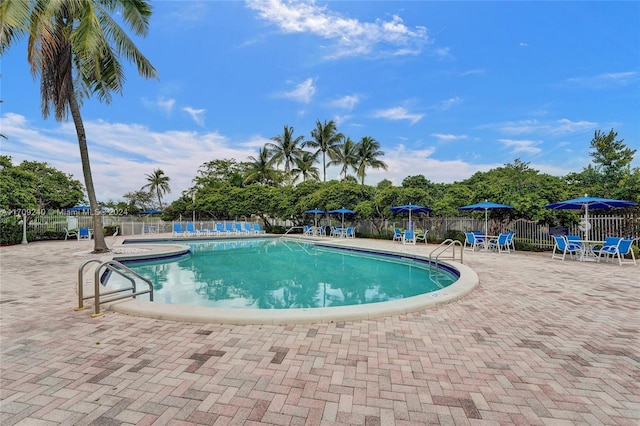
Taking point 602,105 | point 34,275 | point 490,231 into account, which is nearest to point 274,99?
point 490,231

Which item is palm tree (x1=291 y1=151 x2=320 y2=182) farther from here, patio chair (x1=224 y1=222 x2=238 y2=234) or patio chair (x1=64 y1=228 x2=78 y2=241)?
patio chair (x1=64 y1=228 x2=78 y2=241)

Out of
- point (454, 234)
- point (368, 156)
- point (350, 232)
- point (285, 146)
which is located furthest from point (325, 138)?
point (454, 234)

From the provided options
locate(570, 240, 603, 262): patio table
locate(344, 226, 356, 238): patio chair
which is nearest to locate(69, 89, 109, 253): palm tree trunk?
locate(344, 226, 356, 238): patio chair

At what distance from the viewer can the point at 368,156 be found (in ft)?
105

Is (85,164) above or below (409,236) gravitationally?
above

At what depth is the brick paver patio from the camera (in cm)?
201

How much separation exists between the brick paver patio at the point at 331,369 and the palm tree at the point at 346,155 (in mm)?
28370

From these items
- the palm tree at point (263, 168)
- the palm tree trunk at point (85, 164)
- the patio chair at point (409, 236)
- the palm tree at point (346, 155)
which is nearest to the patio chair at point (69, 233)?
the palm tree trunk at point (85, 164)

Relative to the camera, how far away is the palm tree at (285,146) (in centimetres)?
3262

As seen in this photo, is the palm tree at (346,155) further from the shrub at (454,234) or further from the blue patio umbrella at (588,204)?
the blue patio umbrella at (588,204)

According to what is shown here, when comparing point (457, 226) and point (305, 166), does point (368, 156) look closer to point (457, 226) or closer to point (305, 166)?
point (305, 166)

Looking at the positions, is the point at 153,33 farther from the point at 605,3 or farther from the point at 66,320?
the point at 605,3

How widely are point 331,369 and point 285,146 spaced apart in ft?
103

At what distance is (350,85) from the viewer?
1973cm
